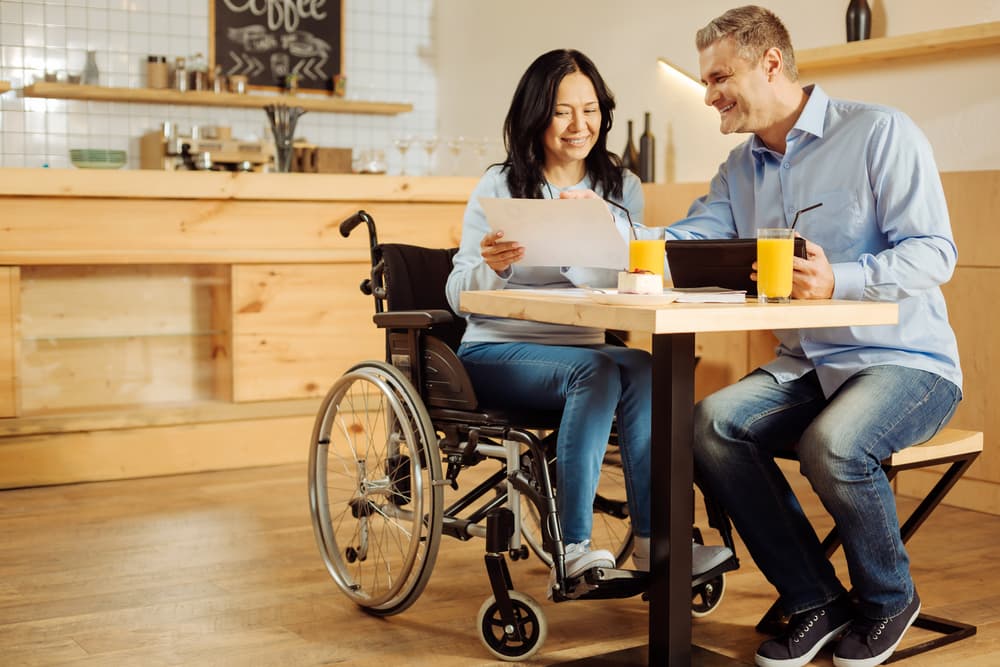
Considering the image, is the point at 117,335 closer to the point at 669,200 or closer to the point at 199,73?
the point at 669,200

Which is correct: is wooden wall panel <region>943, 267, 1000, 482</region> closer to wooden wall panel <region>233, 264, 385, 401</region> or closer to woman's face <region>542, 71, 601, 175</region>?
woman's face <region>542, 71, 601, 175</region>

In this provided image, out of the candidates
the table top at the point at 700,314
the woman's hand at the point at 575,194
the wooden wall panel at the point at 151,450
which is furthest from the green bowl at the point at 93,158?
the table top at the point at 700,314

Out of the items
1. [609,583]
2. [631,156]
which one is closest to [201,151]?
[631,156]

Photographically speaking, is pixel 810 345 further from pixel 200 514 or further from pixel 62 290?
pixel 62 290

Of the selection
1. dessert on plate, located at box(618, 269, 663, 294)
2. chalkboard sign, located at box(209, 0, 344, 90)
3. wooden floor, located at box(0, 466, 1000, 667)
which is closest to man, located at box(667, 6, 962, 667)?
wooden floor, located at box(0, 466, 1000, 667)

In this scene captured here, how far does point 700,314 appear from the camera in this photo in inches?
70.6

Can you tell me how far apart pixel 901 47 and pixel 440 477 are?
89.4 inches

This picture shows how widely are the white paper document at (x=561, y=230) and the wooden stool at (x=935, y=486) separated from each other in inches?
22.5

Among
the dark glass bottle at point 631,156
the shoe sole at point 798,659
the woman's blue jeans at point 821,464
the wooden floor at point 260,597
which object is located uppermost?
the dark glass bottle at point 631,156

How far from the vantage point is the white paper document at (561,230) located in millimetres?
1984

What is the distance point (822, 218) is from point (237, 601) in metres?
1.48

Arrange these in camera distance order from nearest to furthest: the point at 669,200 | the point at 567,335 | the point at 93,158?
the point at 567,335, the point at 93,158, the point at 669,200

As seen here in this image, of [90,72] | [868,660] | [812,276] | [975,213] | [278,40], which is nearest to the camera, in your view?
[812,276]

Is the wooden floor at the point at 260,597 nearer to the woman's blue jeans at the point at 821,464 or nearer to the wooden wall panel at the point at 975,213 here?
the woman's blue jeans at the point at 821,464
